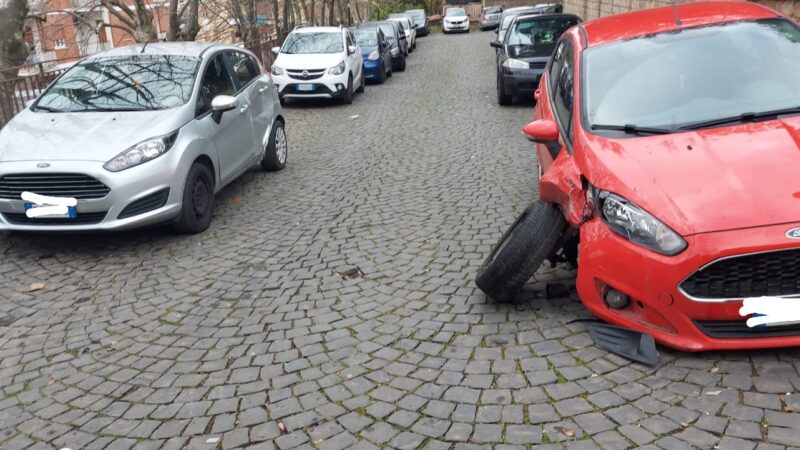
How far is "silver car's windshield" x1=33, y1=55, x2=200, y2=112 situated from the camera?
Result: 6.86m

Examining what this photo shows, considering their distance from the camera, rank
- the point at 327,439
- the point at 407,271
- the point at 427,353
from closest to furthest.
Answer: the point at 327,439 → the point at 427,353 → the point at 407,271

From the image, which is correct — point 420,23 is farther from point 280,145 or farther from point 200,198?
point 200,198

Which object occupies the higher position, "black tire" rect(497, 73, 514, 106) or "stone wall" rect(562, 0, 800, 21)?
"stone wall" rect(562, 0, 800, 21)

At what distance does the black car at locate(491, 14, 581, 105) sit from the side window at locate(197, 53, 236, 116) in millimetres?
6135

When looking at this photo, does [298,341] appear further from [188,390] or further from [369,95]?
[369,95]

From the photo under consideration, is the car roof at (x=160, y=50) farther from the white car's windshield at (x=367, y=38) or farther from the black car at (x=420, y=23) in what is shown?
the black car at (x=420, y=23)

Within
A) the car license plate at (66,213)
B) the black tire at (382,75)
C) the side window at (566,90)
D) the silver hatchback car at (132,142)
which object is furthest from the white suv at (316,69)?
the car license plate at (66,213)

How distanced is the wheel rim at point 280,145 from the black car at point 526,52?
5.14 metres

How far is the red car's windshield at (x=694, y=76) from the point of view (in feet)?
14.5

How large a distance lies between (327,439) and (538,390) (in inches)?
44.3

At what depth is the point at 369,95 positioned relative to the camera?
16.6 metres

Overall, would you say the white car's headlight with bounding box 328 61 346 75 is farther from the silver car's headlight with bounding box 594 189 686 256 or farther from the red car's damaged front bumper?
the red car's damaged front bumper

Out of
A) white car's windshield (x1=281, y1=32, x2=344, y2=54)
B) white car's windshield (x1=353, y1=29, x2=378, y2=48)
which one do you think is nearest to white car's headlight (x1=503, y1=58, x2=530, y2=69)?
white car's windshield (x1=281, y1=32, x2=344, y2=54)

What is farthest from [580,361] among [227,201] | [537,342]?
[227,201]
